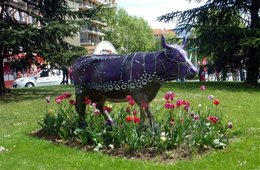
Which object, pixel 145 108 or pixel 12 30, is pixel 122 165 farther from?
pixel 12 30

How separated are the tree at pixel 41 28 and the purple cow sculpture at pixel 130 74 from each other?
30.9 feet

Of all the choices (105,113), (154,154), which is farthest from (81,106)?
(154,154)

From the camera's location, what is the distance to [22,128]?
35.1 ft

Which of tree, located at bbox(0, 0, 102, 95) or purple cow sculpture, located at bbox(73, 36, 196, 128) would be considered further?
tree, located at bbox(0, 0, 102, 95)

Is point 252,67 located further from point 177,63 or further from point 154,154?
point 154,154

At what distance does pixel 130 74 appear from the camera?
8.16 meters

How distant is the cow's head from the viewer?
779 centimetres

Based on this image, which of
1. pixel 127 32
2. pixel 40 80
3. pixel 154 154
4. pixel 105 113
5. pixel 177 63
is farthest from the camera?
pixel 127 32

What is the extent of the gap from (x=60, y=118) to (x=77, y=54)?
10647 millimetres

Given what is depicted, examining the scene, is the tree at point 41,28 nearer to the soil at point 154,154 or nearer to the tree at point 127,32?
the soil at point 154,154

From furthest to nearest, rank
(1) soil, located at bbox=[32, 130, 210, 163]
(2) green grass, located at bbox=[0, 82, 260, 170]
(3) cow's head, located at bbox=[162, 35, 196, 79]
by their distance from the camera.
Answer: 1. (3) cow's head, located at bbox=[162, 35, 196, 79]
2. (1) soil, located at bbox=[32, 130, 210, 163]
3. (2) green grass, located at bbox=[0, 82, 260, 170]

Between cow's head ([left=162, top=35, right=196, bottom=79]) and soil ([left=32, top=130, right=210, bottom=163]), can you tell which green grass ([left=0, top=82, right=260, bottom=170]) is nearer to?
soil ([left=32, top=130, right=210, bottom=163])

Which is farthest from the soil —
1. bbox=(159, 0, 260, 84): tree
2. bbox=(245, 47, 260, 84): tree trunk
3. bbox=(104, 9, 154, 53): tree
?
bbox=(104, 9, 154, 53): tree

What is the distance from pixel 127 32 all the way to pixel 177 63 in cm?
7798
